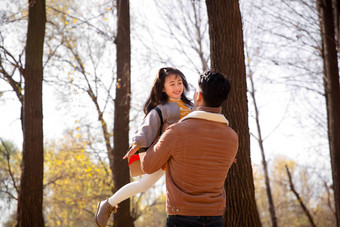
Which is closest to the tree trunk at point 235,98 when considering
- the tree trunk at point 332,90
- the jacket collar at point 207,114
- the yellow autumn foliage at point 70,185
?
the jacket collar at point 207,114

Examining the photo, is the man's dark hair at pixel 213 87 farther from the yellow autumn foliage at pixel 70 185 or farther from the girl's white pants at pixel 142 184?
the yellow autumn foliage at pixel 70 185

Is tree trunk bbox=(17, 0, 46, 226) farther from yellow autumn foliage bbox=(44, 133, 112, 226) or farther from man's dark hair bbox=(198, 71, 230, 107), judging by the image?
yellow autumn foliage bbox=(44, 133, 112, 226)

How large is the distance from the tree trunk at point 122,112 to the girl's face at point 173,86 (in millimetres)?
5876

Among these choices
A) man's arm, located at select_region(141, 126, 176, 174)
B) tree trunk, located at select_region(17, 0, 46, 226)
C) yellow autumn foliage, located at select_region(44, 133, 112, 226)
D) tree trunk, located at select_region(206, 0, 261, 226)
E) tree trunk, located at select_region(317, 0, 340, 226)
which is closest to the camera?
man's arm, located at select_region(141, 126, 176, 174)

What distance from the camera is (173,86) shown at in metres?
3.60

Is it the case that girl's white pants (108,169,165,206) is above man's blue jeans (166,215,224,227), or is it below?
above

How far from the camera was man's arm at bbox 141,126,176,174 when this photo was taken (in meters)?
2.63

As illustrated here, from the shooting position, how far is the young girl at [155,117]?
10.5 feet

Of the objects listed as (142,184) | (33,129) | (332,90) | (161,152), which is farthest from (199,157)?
(332,90)

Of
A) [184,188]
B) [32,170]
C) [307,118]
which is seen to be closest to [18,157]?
[307,118]

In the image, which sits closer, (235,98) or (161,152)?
(161,152)

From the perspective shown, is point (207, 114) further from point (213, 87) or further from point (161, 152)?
point (161, 152)

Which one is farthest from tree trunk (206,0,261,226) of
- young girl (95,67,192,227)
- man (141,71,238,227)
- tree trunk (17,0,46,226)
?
tree trunk (17,0,46,226)

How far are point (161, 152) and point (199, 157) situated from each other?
10.4 inches
